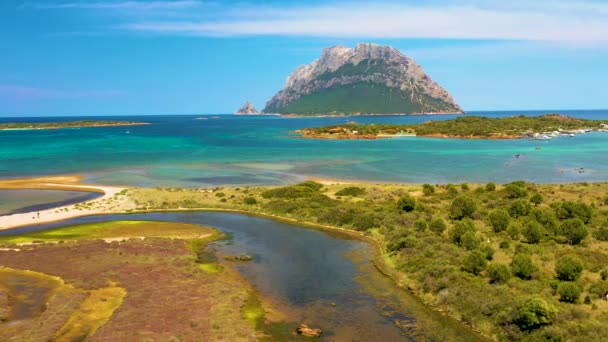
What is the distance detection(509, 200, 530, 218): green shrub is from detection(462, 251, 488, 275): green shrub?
2129cm

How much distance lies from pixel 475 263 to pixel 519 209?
22454 millimetres

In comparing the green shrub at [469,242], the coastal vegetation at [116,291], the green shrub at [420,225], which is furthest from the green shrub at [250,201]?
the green shrub at [469,242]

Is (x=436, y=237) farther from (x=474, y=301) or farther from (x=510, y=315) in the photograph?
(x=510, y=315)

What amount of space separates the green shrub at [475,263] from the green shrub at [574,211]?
2141 centimetres

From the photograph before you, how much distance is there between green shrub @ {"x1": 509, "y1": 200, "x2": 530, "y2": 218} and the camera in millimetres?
57000

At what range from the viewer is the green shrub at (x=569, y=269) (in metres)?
35.7

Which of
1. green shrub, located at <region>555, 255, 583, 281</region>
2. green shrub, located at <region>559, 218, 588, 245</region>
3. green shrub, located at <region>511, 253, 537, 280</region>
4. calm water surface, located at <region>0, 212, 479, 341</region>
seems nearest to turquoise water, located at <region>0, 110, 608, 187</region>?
calm water surface, located at <region>0, 212, 479, 341</region>

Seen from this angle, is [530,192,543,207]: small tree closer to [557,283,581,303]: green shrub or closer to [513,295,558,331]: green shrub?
[557,283,581,303]: green shrub

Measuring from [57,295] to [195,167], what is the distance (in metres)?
89.1

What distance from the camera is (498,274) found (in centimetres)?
3619

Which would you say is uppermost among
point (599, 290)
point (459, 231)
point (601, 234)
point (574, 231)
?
point (574, 231)

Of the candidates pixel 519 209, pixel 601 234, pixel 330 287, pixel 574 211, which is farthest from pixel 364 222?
pixel 601 234

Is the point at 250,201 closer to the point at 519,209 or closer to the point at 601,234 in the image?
the point at 519,209

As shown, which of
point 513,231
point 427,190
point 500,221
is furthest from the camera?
point 427,190
